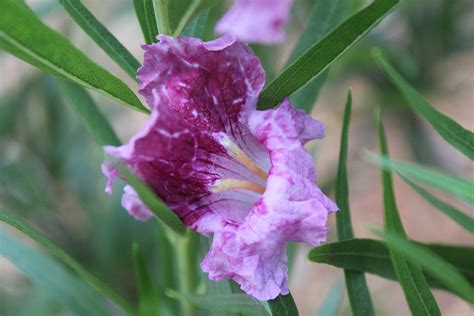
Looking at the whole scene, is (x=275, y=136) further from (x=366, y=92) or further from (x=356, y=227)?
(x=356, y=227)

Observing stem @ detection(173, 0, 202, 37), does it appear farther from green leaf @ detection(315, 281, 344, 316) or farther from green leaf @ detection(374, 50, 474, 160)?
green leaf @ detection(315, 281, 344, 316)

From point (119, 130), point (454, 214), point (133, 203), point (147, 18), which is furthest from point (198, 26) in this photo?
point (119, 130)

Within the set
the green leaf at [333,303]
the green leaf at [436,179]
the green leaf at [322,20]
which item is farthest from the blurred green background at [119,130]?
the green leaf at [436,179]

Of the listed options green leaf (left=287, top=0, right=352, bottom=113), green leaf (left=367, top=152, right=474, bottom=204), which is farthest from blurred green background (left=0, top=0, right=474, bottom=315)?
green leaf (left=367, top=152, right=474, bottom=204)

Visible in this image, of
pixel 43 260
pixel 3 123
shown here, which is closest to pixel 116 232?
pixel 3 123

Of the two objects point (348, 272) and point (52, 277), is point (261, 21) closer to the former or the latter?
point (348, 272)
